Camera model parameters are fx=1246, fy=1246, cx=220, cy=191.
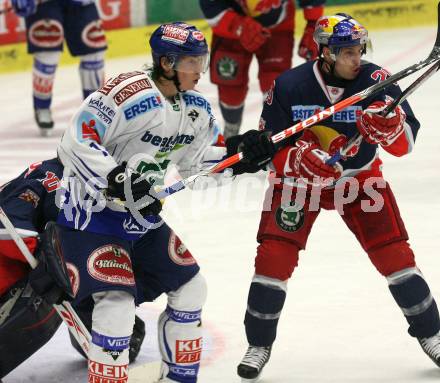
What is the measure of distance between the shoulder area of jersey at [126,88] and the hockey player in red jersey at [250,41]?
3.40m

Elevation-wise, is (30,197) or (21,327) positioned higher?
(30,197)

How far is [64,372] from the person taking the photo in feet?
15.2

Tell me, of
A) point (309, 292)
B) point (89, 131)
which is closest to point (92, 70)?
point (309, 292)

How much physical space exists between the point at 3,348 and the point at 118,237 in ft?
2.07

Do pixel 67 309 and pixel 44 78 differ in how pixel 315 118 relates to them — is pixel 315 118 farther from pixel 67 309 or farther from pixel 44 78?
pixel 44 78

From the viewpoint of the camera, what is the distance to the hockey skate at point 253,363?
443 cm

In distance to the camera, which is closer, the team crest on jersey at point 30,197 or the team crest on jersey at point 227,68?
the team crest on jersey at point 30,197

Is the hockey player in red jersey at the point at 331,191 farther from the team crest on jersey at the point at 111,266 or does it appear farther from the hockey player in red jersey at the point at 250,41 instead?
the hockey player in red jersey at the point at 250,41

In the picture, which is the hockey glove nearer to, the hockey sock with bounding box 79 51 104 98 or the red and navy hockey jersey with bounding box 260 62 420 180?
the hockey sock with bounding box 79 51 104 98

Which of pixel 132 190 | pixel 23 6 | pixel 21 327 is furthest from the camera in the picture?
pixel 23 6

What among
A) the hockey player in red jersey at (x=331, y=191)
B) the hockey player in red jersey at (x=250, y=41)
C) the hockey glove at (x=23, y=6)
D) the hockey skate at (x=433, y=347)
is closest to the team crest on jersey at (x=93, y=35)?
the hockey glove at (x=23, y=6)

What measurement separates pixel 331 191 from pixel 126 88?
90 cm

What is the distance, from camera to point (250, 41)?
24.1 feet

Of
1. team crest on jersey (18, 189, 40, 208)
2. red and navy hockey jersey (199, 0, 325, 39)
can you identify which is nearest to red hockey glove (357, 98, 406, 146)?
team crest on jersey (18, 189, 40, 208)
